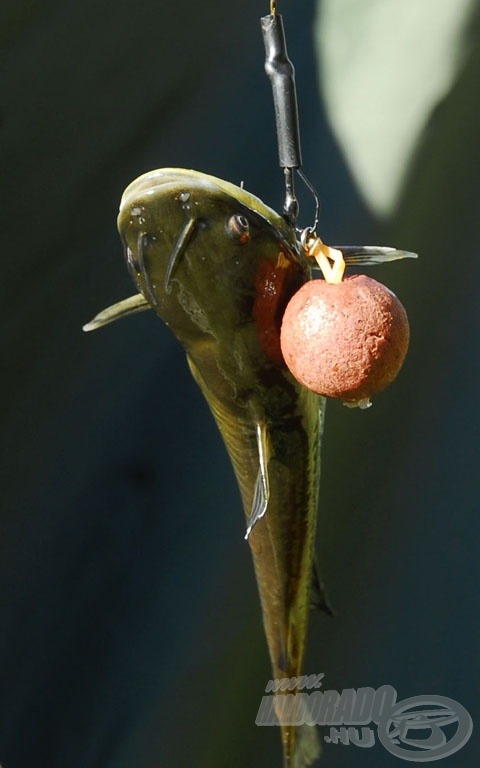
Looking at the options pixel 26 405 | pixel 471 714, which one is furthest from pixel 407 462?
pixel 26 405

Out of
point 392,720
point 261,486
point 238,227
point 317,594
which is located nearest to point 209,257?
point 238,227

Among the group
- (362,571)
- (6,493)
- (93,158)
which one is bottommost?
(362,571)

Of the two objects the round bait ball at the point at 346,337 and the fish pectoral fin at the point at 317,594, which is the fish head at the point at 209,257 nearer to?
the round bait ball at the point at 346,337

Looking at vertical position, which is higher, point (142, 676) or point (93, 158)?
point (93, 158)

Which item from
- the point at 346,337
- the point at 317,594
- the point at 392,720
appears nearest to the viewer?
the point at 346,337

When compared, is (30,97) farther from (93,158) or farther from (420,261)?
(420,261)

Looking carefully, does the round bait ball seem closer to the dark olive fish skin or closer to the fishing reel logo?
the dark olive fish skin

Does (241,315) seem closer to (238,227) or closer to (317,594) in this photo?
(238,227)
